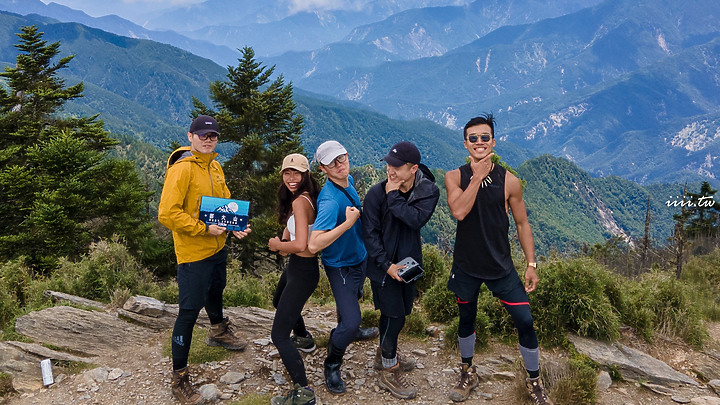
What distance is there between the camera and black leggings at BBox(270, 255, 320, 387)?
12.8 feet

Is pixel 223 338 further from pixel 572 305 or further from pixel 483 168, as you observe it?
pixel 572 305

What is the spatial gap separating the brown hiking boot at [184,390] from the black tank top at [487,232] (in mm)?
3094

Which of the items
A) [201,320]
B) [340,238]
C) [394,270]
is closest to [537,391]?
[394,270]

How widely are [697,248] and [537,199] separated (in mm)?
160167

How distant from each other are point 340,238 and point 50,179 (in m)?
22.3

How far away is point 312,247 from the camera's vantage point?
362 centimetres

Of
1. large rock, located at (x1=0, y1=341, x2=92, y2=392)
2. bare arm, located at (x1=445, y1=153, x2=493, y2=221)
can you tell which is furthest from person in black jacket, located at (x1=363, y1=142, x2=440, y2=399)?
large rock, located at (x1=0, y1=341, x2=92, y2=392)

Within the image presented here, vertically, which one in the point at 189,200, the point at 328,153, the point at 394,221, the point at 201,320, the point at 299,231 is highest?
the point at 328,153

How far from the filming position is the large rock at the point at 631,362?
15.7 feet

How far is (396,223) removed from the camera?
3.90 m

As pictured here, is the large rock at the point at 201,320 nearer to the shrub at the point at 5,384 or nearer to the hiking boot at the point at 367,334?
the hiking boot at the point at 367,334

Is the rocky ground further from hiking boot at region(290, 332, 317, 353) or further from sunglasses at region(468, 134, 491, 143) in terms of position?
sunglasses at region(468, 134, 491, 143)

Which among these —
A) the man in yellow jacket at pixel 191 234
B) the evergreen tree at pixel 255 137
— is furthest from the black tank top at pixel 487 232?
the evergreen tree at pixel 255 137

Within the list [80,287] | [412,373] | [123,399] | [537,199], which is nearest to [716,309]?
[412,373]
